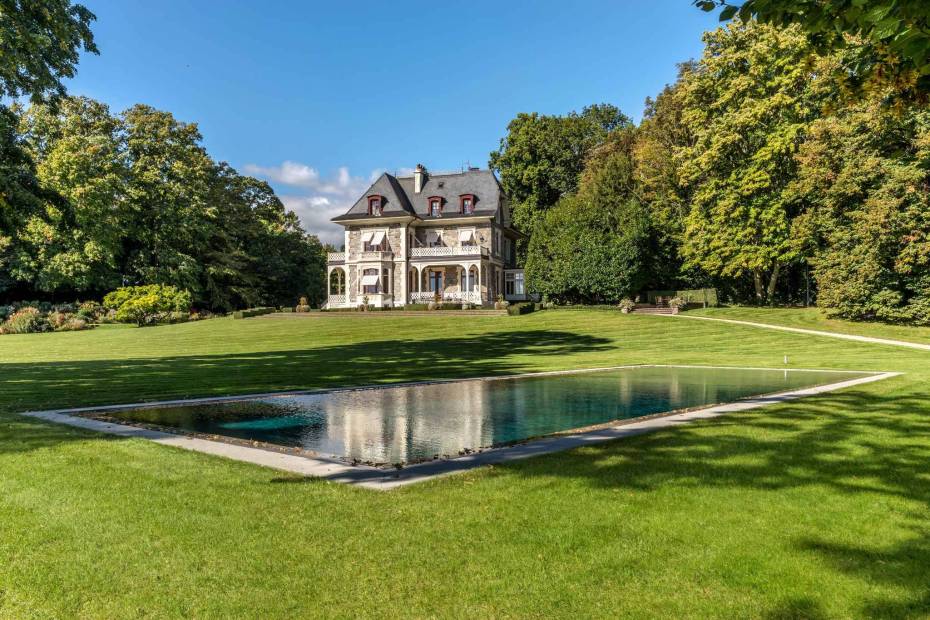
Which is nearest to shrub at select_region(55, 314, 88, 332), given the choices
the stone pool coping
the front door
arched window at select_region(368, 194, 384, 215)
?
arched window at select_region(368, 194, 384, 215)

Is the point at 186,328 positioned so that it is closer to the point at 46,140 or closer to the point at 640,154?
the point at 46,140

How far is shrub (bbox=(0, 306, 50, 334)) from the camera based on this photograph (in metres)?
34.3

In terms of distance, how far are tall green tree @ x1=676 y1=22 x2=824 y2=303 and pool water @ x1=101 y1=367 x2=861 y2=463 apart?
24.3 m

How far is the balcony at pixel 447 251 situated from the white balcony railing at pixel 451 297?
303cm

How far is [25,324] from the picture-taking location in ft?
113

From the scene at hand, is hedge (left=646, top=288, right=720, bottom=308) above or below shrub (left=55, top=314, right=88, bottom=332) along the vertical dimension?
above

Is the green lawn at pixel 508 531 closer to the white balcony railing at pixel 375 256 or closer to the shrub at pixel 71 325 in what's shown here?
the shrub at pixel 71 325

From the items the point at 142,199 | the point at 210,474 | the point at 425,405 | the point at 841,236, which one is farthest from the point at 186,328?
the point at 841,236

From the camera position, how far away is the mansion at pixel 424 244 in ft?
147

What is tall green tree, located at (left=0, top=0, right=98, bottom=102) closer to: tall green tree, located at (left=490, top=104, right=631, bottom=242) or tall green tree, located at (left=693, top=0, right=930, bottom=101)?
tall green tree, located at (left=693, top=0, right=930, bottom=101)

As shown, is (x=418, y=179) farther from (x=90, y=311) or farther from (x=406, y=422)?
(x=406, y=422)

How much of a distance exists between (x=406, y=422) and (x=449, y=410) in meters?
1.22

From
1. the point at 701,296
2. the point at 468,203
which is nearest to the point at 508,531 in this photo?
the point at 701,296

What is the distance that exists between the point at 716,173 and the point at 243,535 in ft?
131
